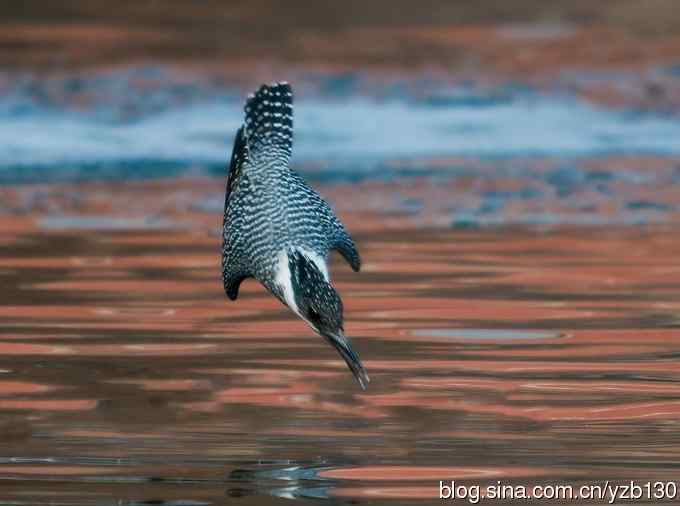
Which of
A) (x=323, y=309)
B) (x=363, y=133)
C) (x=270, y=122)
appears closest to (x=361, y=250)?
(x=270, y=122)

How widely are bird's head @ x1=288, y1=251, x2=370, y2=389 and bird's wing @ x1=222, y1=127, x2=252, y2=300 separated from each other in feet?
2.36

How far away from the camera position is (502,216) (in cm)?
1219

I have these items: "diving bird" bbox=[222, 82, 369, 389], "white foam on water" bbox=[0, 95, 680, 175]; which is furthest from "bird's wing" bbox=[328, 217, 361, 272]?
"white foam on water" bbox=[0, 95, 680, 175]

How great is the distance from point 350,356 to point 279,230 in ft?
2.60

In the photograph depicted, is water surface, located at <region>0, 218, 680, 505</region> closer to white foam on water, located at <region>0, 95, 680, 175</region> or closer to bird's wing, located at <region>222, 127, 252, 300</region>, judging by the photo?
bird's wing, located at <region>222, 127, 252, 300</region>

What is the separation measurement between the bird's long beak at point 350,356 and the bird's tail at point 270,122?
1.36 meters

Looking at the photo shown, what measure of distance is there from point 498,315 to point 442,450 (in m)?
2.80

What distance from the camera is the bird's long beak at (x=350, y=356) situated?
598 centimetres

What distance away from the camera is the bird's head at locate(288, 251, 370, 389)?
5.97m

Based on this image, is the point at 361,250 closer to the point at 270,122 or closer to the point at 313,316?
the point at 270,122

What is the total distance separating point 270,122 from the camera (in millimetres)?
7438

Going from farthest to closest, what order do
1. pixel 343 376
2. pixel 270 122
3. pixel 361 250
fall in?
pixel 361 250
pixel 270 122
pixel 343 376

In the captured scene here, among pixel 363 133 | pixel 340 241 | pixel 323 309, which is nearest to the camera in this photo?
pixel 323 309

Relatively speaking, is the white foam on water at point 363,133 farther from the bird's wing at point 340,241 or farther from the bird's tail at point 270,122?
the bird's wing at point 340,241
